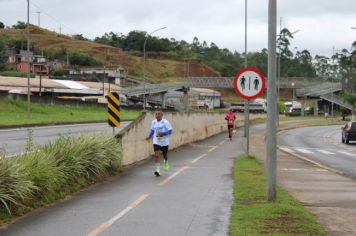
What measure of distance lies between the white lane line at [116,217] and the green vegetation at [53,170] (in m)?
1.43

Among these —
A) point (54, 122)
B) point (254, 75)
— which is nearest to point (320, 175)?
point (254, 75)

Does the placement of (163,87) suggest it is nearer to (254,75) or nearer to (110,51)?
(110,51)

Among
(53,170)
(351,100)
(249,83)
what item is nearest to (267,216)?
(53,170)

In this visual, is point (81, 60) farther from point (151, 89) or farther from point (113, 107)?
point (113, 107)

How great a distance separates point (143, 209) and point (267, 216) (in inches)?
85.8

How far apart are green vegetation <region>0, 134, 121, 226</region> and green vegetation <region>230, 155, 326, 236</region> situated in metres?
3.26

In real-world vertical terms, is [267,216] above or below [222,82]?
below

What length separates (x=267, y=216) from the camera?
8883mm

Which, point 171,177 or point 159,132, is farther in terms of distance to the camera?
point 159,132

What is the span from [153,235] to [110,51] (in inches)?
7358

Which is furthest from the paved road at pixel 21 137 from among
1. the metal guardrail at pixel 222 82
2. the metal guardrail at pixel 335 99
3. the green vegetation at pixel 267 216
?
the metal guardrail at pixel 222 82

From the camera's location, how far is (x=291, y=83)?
12094cm

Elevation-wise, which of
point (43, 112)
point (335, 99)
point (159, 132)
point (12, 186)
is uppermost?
point (335, 99)

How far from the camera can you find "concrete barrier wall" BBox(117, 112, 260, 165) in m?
17.7
